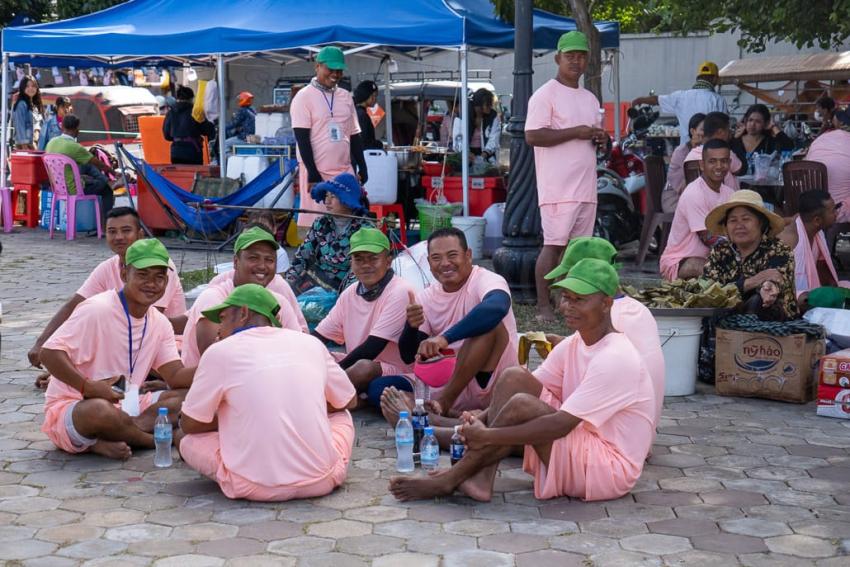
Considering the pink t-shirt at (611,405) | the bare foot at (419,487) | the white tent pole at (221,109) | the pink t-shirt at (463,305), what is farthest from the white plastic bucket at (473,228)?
the bare foot at (419,487)

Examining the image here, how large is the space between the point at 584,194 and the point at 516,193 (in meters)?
1.01

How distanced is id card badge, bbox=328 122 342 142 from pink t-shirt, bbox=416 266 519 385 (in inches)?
168

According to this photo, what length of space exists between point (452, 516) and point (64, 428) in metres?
2.00

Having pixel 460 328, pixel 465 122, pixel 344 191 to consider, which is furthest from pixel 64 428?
pixel 465 122

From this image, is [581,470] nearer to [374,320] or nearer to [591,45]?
[374,320]

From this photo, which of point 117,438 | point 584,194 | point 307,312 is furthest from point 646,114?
point 117,438

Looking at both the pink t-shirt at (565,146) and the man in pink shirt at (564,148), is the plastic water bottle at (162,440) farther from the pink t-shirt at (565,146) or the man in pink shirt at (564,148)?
the pink t-shirt at (565,146)

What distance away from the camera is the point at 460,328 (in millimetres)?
5961

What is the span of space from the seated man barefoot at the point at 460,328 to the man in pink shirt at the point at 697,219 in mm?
2385

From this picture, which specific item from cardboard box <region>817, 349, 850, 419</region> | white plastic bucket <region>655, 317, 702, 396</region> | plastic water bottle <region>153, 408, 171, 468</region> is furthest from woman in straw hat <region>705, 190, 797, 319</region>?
plastic water bottle <region>153, 408, 171, 468</region>

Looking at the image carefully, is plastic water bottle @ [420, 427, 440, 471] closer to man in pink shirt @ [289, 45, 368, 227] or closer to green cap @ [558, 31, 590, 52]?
green cap @ [558, 31, 590, 52]

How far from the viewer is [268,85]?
2709 centimetres

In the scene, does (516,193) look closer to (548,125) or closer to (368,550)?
(548,125)

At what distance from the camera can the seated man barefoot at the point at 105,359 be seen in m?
5.52
